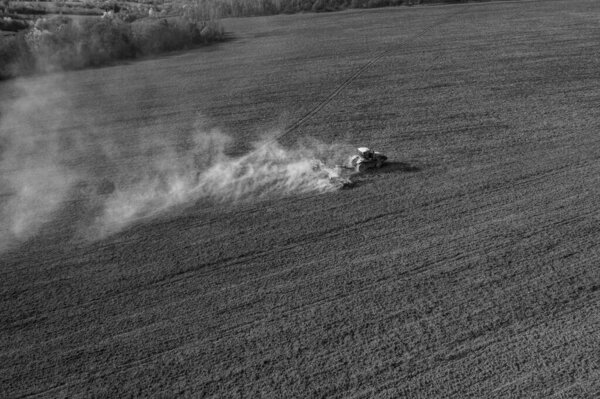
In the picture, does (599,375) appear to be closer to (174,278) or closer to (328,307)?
(328,307)

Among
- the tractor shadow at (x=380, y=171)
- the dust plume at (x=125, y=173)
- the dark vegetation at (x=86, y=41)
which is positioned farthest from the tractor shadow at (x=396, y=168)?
the dark vegetation at (x=86, y=41)

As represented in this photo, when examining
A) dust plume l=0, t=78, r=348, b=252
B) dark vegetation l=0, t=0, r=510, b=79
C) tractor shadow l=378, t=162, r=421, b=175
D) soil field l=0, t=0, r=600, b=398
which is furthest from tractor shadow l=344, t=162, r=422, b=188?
dark vegetation l=0, t=0, r=510, b=79

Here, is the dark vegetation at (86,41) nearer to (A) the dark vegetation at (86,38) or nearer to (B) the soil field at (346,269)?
(A) the dark vegetation at (86,38)

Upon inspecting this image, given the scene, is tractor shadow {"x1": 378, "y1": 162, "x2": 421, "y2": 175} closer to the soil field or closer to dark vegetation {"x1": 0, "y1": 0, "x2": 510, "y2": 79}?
the soil field

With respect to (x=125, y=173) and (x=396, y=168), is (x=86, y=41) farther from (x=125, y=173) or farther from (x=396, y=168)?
(x=396, y=168)

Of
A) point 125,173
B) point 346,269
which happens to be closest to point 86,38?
point 125,173

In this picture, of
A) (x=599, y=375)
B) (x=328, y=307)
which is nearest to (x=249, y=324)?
(x=328, y=307)
